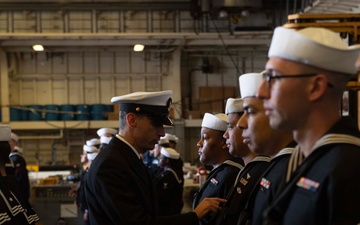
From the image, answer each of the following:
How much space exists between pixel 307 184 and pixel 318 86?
0.33m

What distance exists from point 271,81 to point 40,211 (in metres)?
9.47

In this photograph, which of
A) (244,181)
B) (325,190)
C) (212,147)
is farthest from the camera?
(212,147)

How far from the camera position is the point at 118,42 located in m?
15.3

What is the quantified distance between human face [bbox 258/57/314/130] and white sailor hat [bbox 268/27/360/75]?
34mm

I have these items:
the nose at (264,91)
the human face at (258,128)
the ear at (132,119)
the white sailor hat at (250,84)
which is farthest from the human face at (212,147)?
the nose at (264,91)

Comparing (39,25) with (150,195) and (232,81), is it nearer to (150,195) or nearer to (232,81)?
(232,81)

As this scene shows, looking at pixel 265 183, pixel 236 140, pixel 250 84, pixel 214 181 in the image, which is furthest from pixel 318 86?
pixel 214 181

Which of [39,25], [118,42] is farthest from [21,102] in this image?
[118,42]

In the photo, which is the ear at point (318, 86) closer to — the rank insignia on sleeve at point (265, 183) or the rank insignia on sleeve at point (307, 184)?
the rank insignia on sleeve at point (307, 184)

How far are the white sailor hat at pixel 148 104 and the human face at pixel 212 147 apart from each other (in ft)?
2.38

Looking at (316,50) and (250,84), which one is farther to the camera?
(250,84)

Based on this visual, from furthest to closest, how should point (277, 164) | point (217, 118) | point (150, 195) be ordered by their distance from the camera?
point (217, 118) < point (150, 195) < point (277, 164)

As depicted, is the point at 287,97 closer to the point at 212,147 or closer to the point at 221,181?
the point at 221,181

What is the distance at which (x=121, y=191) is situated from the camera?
3271 mm
